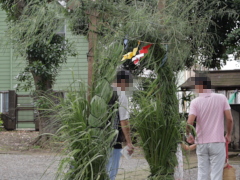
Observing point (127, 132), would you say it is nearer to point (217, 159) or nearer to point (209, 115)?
point (209, 115)

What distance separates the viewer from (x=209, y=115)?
5680 millimetres

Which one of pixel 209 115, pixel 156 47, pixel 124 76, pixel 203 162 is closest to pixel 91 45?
pixel 124 76

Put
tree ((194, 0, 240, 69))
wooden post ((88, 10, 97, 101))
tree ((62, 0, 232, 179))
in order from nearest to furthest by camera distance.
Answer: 1. wooden post ((88, 10, 97, 101))
2. tree ((62, 0, 232, 179))
3. tree ((194, 0, 240, 69))

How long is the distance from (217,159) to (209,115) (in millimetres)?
539

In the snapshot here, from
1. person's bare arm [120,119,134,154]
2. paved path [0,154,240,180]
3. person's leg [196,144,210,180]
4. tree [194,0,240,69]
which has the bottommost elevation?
paved path [0,154,240,180]

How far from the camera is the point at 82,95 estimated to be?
462 cm

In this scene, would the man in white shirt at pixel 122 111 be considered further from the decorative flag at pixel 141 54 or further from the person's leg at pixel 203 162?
the person's leg at pixel 203 162

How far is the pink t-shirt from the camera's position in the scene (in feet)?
18.6

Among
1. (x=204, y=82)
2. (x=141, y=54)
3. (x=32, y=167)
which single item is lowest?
(x=32, y=167)

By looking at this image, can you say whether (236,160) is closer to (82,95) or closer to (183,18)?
(183,18)

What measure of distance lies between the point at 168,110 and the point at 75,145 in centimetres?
123

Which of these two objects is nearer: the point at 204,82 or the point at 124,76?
the point at 124,76

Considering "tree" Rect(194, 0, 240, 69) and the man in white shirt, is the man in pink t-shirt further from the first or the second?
"tree" Rect(194, 0, 240, 69)

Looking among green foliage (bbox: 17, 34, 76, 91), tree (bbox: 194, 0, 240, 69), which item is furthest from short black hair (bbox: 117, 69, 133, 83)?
green foliage (bbox: 17, 34, 76, 91)
